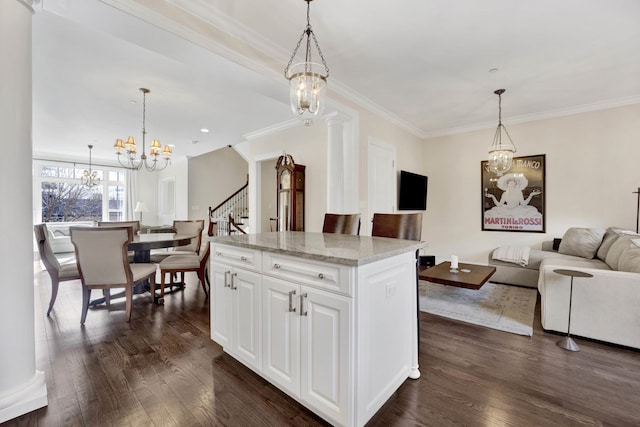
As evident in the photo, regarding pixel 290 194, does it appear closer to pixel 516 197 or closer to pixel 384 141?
pixel 384 141

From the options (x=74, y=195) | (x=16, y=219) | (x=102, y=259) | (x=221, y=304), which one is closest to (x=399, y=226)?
(x=221, y=304)

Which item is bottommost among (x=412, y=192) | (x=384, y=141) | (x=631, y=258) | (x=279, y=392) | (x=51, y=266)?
(x=279, y=392)

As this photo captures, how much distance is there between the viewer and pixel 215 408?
1.64 m

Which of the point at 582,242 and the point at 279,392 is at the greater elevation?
the point at 582,242

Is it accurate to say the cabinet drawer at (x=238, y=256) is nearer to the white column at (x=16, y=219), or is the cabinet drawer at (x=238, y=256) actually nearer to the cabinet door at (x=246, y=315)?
the cabinet door at (x=246, y=315)

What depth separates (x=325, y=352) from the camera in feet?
4.81

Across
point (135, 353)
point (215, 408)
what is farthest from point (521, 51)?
point (135, 353)

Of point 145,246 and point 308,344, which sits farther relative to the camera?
point 145,246

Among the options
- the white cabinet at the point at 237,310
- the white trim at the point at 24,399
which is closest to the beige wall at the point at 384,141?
the white cabinet at the point at 237,310

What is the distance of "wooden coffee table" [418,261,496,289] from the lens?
10.2ft

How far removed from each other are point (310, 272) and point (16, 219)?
67.1 inches

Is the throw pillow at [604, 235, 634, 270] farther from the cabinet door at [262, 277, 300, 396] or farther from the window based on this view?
the window

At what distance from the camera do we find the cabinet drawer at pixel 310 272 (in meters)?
1.39

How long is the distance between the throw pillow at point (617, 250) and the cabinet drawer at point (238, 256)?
145 inches
